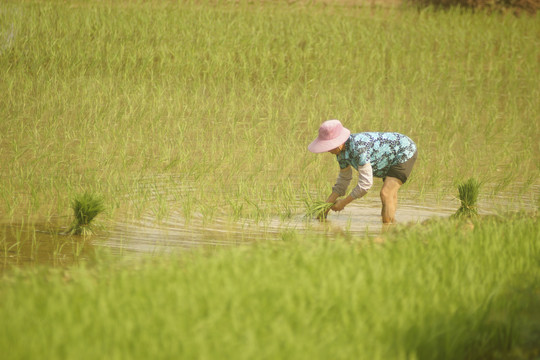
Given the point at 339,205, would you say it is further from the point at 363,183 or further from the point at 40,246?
the point at 40,246

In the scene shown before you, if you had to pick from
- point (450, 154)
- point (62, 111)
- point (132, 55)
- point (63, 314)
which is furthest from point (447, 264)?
point (132, 55)

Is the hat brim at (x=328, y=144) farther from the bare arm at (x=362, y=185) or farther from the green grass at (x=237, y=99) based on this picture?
the green grass at (x=237, y=99)

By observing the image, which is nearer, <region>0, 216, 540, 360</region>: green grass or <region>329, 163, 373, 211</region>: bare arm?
<region>0, 216, 540, 360</region>: green grass

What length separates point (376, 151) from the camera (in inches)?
229

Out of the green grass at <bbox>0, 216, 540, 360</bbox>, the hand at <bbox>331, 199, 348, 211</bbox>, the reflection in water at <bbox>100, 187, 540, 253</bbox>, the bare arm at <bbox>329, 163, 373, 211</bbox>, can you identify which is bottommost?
the green grass at <bbox>0, 216, 540, 360</bbox>

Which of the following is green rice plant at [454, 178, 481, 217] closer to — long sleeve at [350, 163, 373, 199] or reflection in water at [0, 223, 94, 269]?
long sleeve at [350, 163, 373, 199]

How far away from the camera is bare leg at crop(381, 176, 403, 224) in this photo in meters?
5.80

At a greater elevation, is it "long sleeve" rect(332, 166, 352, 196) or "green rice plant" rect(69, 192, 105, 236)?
"long sleeve" rect(332, 166, 352, 196)

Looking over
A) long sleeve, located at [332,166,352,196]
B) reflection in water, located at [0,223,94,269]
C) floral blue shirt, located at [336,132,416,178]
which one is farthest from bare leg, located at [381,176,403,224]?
reflection in water, located at [0,223,94,269]

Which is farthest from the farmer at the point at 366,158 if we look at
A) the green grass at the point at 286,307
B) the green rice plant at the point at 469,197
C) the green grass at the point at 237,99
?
the green grass at the point at 286,307

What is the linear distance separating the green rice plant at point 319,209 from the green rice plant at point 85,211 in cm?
153

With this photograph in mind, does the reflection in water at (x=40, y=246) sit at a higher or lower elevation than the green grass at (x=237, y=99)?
lower

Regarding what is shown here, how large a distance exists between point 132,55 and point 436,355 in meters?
8.88

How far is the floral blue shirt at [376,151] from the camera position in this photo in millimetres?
5590
